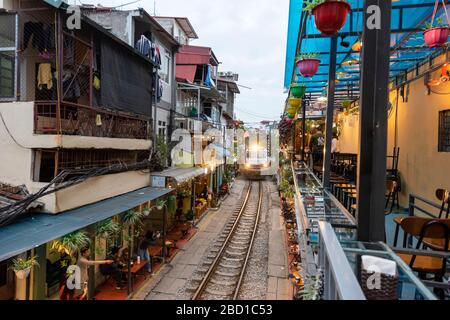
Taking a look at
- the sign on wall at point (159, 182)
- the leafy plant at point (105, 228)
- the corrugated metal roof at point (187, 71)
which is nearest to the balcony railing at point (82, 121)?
the sign on wall at point (159, 182)

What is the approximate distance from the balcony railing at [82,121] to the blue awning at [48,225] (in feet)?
7.28

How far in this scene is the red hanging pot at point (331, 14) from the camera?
3.72 m

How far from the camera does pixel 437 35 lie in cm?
516

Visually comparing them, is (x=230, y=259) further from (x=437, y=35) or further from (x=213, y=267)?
(x=437, y=35)

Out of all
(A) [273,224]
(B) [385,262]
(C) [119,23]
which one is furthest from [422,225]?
(A) [273,224]

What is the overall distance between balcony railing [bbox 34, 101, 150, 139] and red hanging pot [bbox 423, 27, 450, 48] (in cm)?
819

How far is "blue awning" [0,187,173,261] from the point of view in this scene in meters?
5.97

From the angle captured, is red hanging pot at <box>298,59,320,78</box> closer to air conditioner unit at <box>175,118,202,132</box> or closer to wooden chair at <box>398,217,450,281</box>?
wooden chair at <box>398,217,450,281</box>

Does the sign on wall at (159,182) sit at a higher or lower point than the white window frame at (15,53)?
lower

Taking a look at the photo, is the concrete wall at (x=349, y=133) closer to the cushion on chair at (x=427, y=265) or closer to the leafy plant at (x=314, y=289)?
the cushion on chair at (x=427, y=265)

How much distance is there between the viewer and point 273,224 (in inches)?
820
